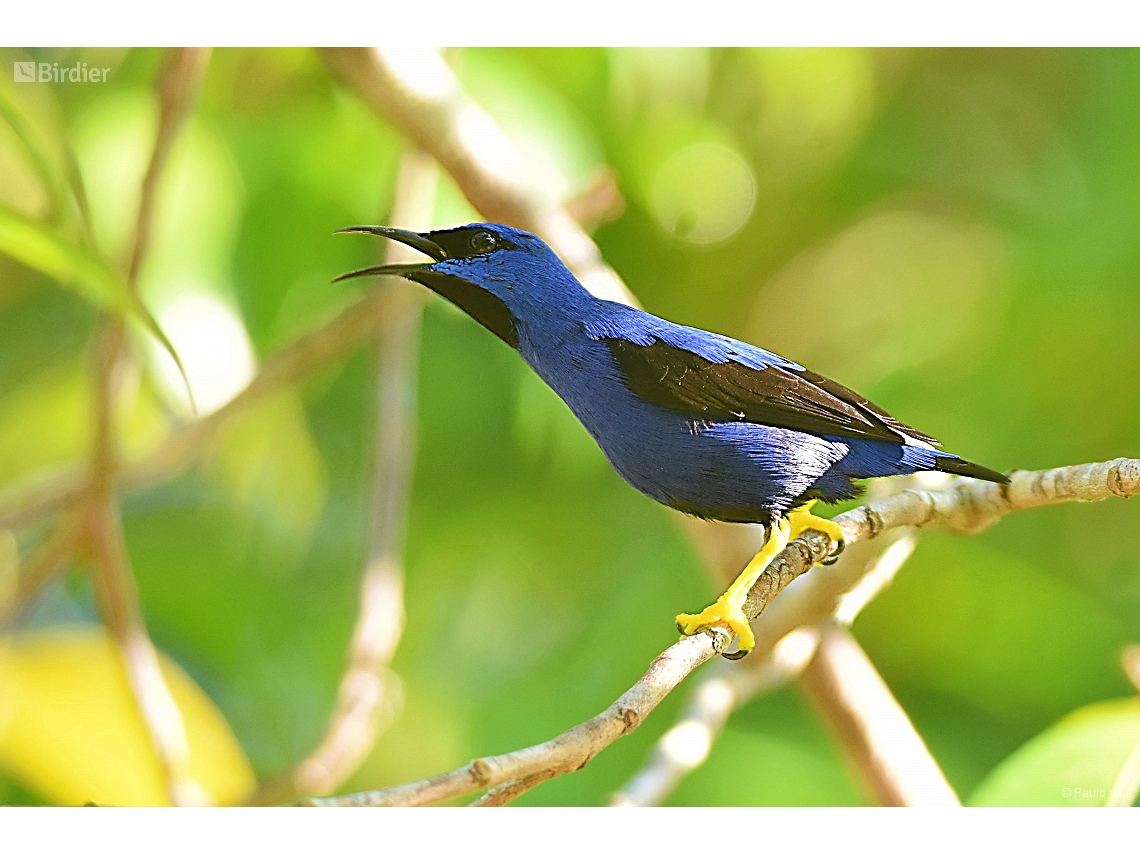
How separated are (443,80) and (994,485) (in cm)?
118

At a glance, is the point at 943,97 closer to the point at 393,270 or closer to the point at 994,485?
the point at 994,485

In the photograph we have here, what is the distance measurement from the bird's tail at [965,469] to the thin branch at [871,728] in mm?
394

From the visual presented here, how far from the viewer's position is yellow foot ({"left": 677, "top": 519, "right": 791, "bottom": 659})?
1.50 metres

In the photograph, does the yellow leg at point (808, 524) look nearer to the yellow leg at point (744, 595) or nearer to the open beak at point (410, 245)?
the yellow leg at point (744, 595)

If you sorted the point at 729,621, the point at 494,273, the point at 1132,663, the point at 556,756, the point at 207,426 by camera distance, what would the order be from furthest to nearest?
the point at 207,426 → the point at 1132,663 → the point at 494,273 → the point at 729,621 → the point at 556,756

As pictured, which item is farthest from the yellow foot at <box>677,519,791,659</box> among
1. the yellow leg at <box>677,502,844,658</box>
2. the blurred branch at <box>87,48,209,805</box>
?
the blurred branch at <box>87,48,209,805</box>

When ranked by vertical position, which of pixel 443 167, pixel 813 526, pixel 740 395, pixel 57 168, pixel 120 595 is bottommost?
pixel 813 526

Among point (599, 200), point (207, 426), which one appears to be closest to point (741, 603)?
point (599, 200)

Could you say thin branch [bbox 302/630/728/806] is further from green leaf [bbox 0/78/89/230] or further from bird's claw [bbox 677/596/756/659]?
green leaf [bbox 0/78/89/230]

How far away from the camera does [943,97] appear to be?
1.85 metres

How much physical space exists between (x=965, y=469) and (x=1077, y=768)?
573mm

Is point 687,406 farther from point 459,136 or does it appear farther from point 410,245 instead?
point 459,136

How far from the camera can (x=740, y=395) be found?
156 centimetres

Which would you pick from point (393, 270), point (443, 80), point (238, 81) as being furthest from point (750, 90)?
point (238, 81)
